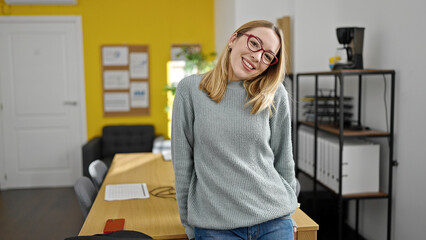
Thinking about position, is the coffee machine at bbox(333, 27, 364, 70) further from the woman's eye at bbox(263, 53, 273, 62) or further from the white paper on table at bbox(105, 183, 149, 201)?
the woman's eye at bbox(263, 53, 273, 62)

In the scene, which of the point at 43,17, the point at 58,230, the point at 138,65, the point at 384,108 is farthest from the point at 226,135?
the point at 43,17

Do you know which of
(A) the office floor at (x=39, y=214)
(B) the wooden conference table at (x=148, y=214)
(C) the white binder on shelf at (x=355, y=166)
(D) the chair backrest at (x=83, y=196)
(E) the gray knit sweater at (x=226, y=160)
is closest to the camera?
(E) the gray knit sweater at (x=226, y=160)

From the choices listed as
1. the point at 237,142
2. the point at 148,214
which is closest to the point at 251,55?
the point at 237,142

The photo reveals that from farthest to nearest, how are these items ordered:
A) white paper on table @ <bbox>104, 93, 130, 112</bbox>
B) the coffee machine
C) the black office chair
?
white paper on table @ <bbox>104, 93, 130, 112</bbox>, the black office chair, the coffee machine

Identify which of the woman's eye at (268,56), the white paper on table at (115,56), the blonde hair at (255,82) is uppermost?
the white paper on table at (115,56)

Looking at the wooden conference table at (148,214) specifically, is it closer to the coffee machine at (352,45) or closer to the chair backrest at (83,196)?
the chair backrest at (83,196)

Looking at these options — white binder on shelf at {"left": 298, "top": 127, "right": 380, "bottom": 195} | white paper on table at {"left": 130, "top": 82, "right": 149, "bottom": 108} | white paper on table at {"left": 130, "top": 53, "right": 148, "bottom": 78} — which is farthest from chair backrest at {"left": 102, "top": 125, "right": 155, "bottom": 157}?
white binder on shelf at {"left": 298, "top": 127, "right": 380, "bottom": 195}

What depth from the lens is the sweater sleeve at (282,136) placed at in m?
1.53

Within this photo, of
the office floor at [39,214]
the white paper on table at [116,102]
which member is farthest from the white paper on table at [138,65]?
the office floor at [39,214]

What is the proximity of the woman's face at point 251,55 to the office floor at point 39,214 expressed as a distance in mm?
2907

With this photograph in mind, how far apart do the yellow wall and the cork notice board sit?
2.8 inches

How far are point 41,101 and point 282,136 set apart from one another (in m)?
4.68

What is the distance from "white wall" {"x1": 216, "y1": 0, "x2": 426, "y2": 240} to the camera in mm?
2736

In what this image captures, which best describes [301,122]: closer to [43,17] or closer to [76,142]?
[76,142]
